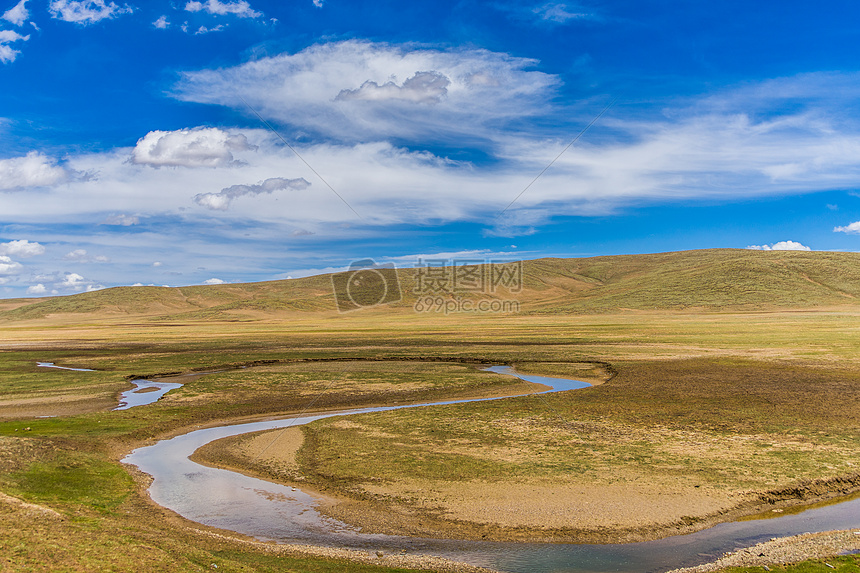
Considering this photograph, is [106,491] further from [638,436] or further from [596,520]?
[638,436]

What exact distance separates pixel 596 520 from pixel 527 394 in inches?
744

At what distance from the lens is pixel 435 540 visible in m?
12.8

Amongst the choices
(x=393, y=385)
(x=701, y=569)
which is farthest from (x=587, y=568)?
(x=393, y=385)

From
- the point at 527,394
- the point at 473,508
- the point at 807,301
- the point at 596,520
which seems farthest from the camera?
the point at 807,301

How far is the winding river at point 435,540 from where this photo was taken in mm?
11633

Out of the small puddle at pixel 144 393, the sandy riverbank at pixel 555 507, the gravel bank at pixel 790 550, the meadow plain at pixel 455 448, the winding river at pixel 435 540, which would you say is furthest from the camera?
Result: the small puddle at pixel 144 393

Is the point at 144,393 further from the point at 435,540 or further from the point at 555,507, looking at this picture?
the point at 555,507

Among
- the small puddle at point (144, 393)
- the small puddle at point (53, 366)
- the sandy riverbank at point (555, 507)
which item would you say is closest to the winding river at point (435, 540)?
the sandy riverbank at point (555, 507)

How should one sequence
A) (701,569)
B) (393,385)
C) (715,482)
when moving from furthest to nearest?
(393,385) → (715,482) → (701,569)

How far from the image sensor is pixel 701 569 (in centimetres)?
1087

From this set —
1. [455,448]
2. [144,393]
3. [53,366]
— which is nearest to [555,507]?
[455,448]

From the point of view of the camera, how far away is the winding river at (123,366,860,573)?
1163 cm

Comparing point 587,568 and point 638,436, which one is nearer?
point 587,568

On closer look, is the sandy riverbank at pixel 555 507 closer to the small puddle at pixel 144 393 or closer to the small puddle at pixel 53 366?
the small puddle at pixel 144 393
